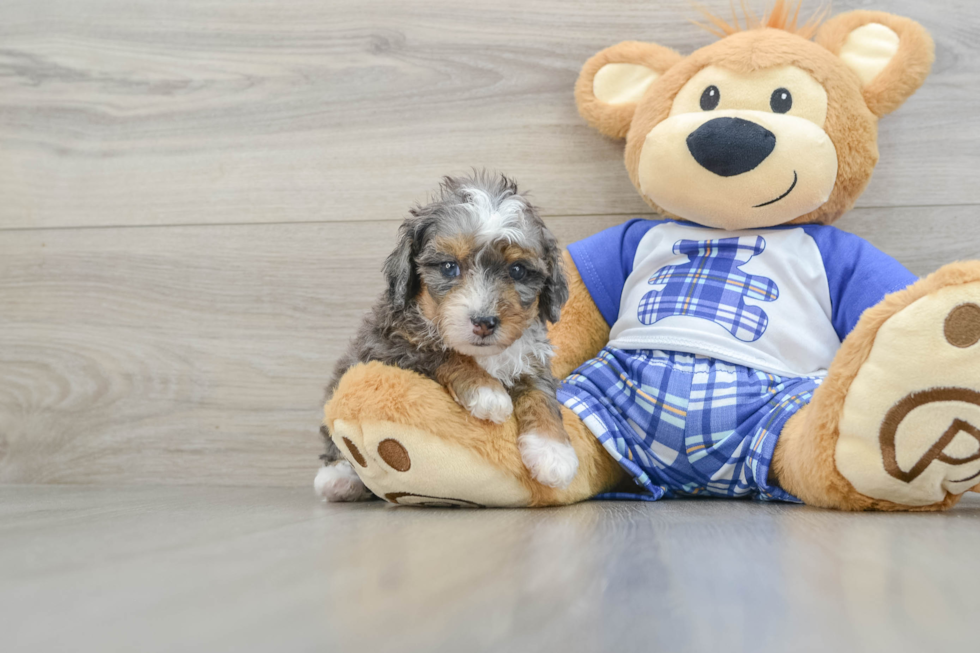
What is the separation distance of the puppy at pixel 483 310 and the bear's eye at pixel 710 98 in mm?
500

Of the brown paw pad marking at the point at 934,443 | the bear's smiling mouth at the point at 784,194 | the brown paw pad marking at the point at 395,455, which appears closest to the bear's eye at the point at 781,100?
the bear's smiling mouth at the point at 784,194

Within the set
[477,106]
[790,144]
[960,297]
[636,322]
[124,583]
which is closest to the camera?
[124,583]

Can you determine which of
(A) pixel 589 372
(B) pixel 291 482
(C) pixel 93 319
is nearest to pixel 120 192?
(C) pixel 93 319

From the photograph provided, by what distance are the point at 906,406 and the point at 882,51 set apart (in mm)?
868

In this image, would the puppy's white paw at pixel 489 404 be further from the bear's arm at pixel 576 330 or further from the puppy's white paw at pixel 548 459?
the bear's arm at pixel 576 330

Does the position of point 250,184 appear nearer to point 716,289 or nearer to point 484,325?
point 484,325

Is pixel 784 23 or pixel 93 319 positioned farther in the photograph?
pixel 93 319

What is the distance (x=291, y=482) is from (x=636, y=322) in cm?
99

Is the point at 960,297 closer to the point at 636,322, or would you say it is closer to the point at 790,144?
the point at 790,144

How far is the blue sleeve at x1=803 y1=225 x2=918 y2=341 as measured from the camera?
137cm

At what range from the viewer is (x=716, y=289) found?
4.69 ft

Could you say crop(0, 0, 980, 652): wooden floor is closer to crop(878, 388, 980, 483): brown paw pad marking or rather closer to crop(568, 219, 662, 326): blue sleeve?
crop(568, 219, 662, 326): blue sleeve

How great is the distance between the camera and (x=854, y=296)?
Answer: 1.40 meters

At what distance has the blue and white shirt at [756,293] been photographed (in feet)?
4.52
